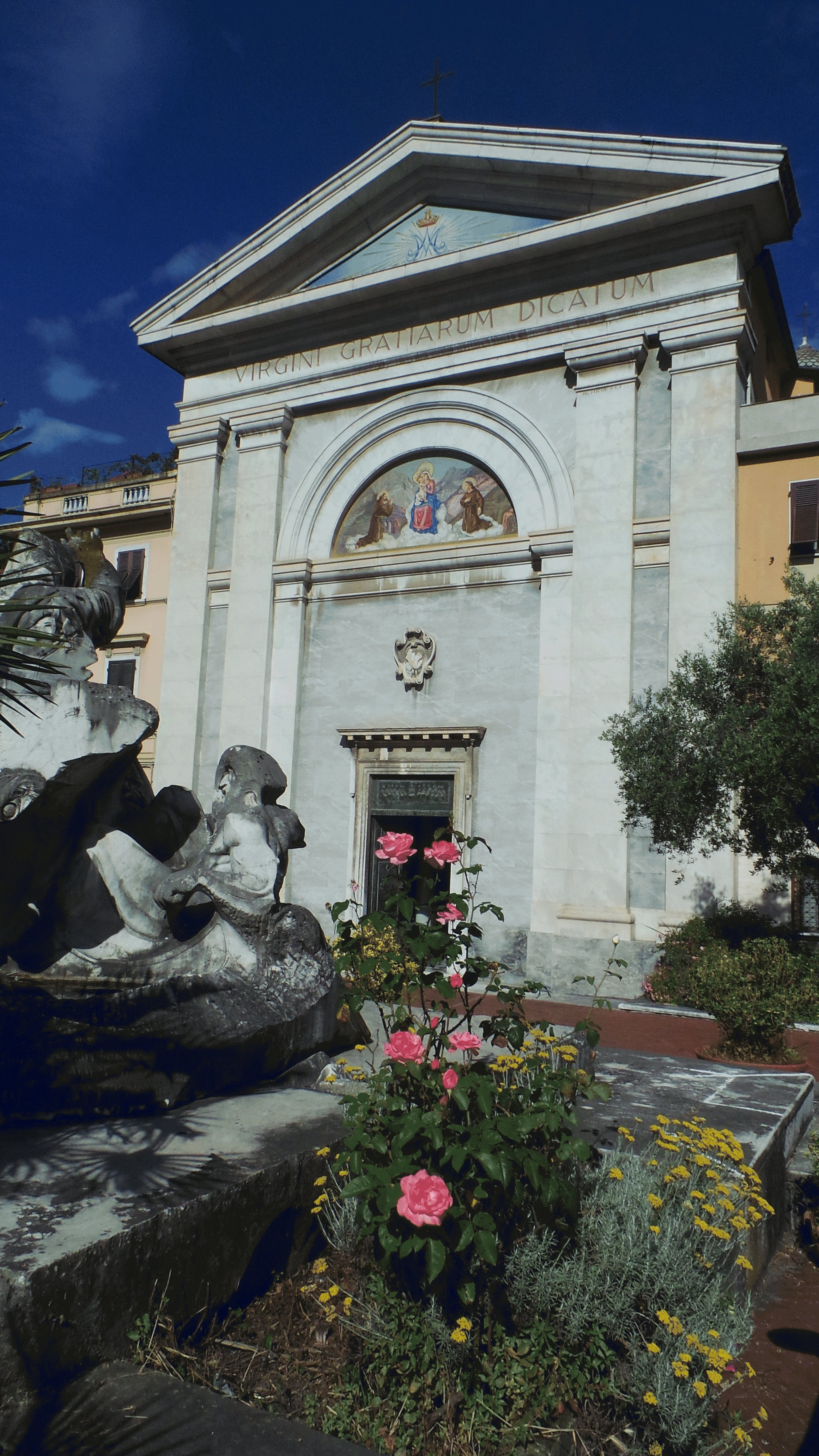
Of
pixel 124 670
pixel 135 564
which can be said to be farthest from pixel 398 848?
pixel 135 564

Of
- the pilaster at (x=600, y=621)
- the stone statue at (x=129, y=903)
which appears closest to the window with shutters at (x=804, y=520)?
the pilaster at (x=600, y=621)

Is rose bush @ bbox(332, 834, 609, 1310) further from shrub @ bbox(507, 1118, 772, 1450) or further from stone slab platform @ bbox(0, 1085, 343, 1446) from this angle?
stone slab platform @ bbox(0, 1085, 343, 1446)

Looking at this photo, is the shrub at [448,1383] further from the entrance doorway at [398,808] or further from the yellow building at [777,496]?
the entrance doorway at [398,808]

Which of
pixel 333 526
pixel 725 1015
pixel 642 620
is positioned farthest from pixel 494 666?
pixel 725 1015

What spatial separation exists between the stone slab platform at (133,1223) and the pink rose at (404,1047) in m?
0.59

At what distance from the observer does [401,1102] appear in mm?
2725

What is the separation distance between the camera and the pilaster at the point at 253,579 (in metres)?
16.5

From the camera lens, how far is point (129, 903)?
4422 mm

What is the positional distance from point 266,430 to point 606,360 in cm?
647

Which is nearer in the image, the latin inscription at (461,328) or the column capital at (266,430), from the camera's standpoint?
the latin inscription at (461,328)

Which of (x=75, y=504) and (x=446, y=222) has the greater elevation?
(x=446, y=222)

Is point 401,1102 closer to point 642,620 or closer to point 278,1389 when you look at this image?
point 278,1389

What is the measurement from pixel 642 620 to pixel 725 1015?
22.9 feet

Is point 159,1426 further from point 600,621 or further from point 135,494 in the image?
point 135,494
